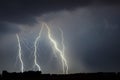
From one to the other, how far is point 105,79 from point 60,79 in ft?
47.9

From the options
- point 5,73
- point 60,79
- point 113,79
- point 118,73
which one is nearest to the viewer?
point 113,79

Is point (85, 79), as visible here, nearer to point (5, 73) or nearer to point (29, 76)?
point (29, 76)

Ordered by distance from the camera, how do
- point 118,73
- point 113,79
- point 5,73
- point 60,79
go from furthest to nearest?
point 5,73 < point 118,73 < point 60,79 < point 113,79

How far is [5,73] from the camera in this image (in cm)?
11819

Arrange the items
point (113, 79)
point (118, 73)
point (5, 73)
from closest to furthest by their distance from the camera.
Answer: point (113, 79), point (118, 73), point (5, 73)

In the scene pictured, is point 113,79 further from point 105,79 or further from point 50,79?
point 50,79

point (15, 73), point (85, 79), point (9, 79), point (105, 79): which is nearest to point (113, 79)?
point (105, 79)

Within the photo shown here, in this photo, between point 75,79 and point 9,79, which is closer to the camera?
point 75,79

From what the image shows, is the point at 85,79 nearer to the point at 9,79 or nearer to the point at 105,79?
the point at 105,79

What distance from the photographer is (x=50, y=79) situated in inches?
3799

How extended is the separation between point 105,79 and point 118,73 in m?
23.0

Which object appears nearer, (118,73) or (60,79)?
(60,79)

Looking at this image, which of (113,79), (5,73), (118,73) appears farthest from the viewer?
(5,73)

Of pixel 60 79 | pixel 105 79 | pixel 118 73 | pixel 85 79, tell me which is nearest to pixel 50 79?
pixel 60 79
